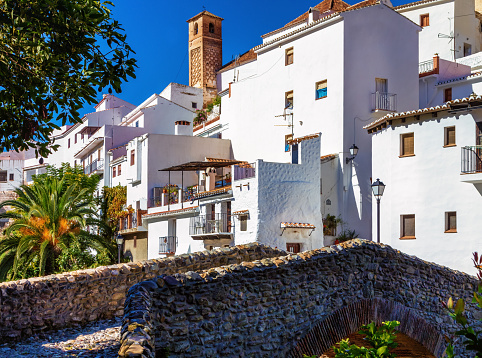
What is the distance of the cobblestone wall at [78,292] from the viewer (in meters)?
11.7

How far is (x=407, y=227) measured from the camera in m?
23.5

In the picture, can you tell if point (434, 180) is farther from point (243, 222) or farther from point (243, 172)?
point (243, 172)

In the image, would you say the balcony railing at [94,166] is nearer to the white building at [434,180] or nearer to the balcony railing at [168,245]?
the balcony railing at [168,245]

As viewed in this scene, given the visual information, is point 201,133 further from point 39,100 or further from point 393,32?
point 39,100

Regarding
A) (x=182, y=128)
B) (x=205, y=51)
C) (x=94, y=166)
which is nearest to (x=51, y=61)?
(x=182, y=128)

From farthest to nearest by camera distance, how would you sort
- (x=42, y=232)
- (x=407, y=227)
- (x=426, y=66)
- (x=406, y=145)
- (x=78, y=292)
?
(x=426, y=66) < (x=42, y=232) < (x=406, y=145) < (x=407, y=227) < (x=78, y=292)

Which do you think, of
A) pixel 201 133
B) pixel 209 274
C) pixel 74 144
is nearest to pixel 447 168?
pixel 209 274

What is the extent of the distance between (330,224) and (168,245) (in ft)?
28.6

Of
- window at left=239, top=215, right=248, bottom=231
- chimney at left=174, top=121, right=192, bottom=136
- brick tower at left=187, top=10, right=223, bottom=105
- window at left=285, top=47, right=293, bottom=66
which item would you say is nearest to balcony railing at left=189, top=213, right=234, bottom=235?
window at left=239, top=215, right=248, bottom=231

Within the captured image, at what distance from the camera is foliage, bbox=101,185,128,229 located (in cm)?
3941

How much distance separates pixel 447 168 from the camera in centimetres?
2233

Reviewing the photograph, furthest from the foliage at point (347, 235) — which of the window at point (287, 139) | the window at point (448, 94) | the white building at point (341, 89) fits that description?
the window at point (448, 94)

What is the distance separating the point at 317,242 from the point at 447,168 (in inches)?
264

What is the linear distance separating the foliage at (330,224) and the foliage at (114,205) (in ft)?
49.5
